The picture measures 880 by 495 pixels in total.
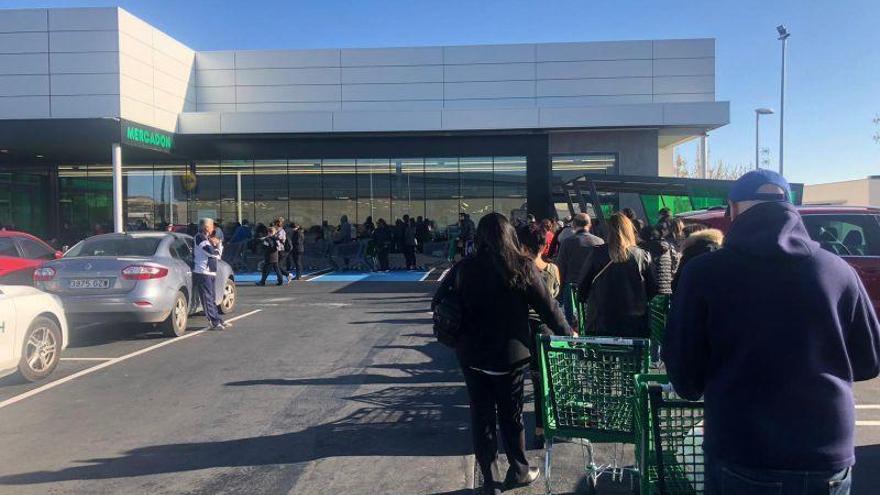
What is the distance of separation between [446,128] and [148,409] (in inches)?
744

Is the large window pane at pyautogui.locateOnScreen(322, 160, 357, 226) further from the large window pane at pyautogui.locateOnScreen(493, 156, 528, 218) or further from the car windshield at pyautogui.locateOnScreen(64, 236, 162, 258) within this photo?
the car windshield at pyautogui.locateOnScreen(64, 236, 162, 258)

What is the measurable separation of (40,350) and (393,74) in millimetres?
20465

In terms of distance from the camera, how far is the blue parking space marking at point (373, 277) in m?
20.0

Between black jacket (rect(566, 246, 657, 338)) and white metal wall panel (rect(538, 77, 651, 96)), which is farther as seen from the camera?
white metal wall panel (rect(538, 77, 651, 96))

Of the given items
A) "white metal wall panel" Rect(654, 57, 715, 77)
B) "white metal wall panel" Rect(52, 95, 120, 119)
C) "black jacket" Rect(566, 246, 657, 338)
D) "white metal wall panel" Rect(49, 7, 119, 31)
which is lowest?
"black jacket" Rect(566, 246, 657, 338)

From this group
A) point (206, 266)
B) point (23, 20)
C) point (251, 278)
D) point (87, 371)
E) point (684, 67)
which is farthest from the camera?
point (684, 67)

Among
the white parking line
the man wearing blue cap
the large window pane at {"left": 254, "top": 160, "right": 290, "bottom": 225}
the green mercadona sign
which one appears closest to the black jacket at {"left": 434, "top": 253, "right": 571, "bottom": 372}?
the man wearing blue cap

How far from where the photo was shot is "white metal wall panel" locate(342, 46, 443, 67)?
26438 mm

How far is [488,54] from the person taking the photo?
2623cm

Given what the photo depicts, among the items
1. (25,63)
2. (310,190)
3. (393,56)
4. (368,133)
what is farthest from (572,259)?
(25,63)

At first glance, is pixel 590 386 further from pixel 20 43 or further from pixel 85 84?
pixel 20 43

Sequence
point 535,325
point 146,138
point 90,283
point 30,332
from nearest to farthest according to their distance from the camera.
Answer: point 535,325, point 30,332, point 90,283, point 146,138

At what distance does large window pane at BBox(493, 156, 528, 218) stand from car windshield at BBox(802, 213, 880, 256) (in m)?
17.9

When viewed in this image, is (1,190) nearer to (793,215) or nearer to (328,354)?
(328,354)
